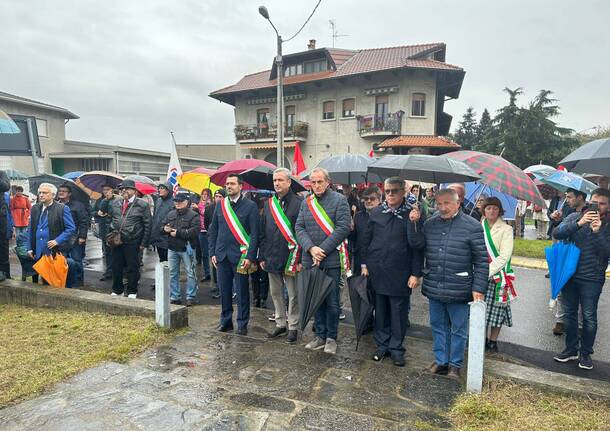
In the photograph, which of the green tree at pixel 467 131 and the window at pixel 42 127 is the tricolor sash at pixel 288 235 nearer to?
the window at pixel 42 127

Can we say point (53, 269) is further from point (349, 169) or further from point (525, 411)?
point (525, 411)

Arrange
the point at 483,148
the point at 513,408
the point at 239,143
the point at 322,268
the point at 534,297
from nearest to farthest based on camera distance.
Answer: the point at 513,408 < the point at 322,268 < the point at 534,297 < the point at 239,143 < the point at 483,148

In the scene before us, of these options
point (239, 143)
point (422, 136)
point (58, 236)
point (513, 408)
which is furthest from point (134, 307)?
point (239, 143)

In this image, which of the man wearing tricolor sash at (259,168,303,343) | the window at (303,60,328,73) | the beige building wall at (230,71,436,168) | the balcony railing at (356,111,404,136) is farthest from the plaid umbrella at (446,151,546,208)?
the window at (303,60,328,73)

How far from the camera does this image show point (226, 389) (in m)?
3.54

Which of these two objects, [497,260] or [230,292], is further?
[230,292]

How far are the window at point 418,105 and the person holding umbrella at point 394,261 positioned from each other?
77.1 ft

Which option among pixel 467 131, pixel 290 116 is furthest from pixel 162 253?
pixel 467 131

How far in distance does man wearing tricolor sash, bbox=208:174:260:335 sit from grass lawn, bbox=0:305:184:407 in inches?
32.5

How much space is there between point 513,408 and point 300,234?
8.16 feet

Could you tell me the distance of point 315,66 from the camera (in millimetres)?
29656

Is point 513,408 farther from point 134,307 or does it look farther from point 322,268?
point 134,307

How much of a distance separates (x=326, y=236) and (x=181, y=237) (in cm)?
276

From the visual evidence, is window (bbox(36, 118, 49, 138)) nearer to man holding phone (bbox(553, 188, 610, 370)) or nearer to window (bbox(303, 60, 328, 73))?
window (bbox(303, 60, 328, 73))
